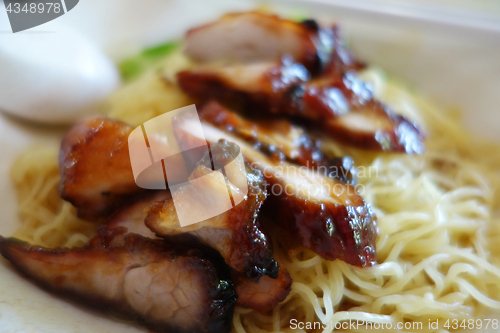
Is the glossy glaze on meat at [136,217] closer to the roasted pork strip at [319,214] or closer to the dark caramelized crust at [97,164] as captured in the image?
the dark caramelized crust at [97,164]

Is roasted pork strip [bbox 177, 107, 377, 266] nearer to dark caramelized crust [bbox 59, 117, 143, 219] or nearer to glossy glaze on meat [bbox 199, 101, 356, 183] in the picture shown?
glossy glaze on meat [bbox 199, 101, 356, 183]

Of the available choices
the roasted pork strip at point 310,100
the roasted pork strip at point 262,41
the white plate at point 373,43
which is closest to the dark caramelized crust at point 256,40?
the roasted pork strip at point 262,41

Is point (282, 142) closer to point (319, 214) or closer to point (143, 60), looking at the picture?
point (319, 214)

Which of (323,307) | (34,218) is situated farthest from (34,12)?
(323,307)

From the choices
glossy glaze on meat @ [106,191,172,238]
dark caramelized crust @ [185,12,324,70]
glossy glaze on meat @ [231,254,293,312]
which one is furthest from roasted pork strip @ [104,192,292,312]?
dark caramelized crust @ [185,12,324,70]

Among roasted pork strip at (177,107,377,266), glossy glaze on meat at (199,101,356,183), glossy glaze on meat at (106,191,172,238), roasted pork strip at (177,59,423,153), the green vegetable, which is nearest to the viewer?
roasted pork strip at (177,107,377,266)
